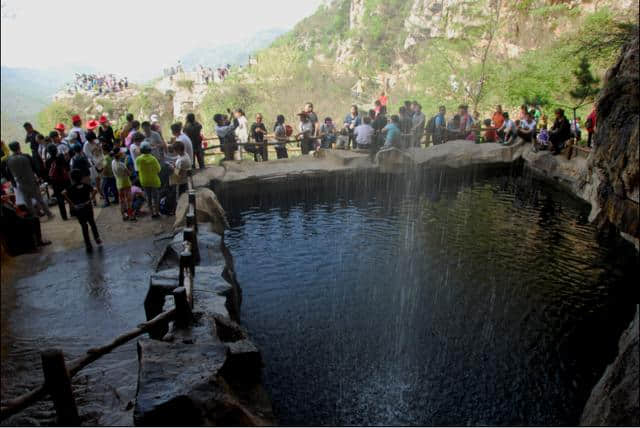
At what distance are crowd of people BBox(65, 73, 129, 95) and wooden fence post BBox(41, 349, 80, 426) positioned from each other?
1981 inches

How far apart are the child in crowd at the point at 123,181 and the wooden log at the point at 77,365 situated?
513 centimetres

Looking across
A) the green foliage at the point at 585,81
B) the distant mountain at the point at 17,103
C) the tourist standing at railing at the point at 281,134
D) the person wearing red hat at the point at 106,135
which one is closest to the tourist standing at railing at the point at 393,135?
the tourist standing at railing at the point at 281,134

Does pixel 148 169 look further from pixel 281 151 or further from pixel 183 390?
pixel 281 151

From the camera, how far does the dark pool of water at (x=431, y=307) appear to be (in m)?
5.18

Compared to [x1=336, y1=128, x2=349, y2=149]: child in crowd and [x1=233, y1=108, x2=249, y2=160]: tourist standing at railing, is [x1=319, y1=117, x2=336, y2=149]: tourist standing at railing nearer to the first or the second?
[x1=336, y1=128, x2=349, y2=149]: child in crowd

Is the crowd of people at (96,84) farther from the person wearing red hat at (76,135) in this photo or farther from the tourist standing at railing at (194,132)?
the person wearing red hat at (76,135)

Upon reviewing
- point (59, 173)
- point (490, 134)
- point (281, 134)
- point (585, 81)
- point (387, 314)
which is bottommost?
point (387, 314)

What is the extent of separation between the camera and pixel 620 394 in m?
4.22

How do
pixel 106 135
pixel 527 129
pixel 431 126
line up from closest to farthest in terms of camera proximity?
pixel 106 135 → pixel 527 129 → pixel 431 126

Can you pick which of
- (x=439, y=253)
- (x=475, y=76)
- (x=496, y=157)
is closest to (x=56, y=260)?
(x=439, y=253)

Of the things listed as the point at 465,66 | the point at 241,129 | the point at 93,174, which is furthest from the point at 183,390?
the point at 465,66

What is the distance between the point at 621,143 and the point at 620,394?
273 cm

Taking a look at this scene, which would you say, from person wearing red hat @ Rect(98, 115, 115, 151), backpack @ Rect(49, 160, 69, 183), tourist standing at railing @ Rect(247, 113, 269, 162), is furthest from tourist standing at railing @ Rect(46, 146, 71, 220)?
tourist standing at railing @ Rect(247, 113, 269, 162)

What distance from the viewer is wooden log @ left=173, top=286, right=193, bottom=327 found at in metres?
4.34
